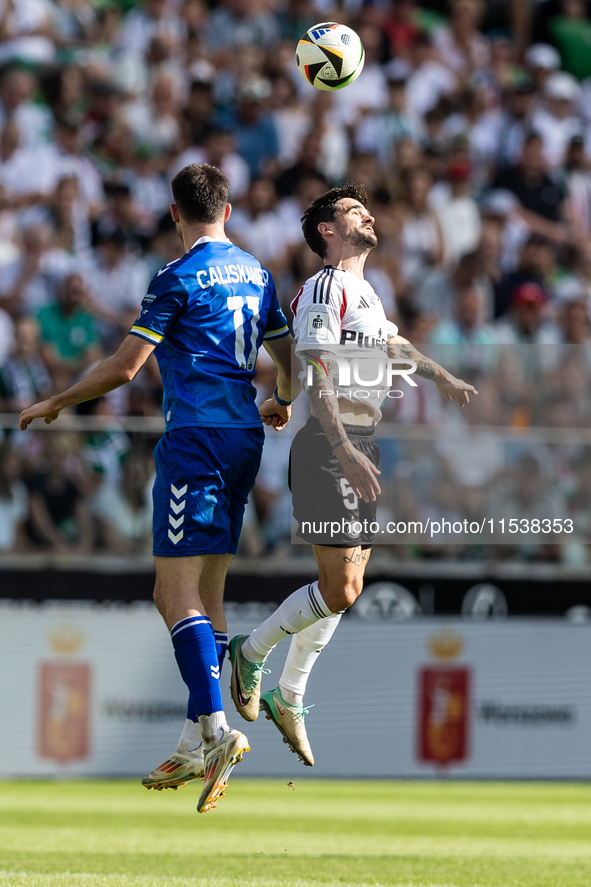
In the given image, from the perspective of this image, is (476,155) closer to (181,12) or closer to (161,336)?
(181,12)

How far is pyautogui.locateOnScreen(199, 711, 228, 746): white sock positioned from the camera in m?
6.18

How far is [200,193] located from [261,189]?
780 centimetres

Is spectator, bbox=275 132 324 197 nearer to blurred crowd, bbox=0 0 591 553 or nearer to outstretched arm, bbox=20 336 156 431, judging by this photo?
blurred crowd, bbox=0 0 591 553

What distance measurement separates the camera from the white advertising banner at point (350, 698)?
1223 centimetres

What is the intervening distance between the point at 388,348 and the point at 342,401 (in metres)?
0.42

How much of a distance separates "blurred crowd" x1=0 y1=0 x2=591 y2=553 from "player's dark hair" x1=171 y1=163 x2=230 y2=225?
4.78 meters

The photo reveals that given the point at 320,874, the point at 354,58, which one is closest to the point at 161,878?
the point at 320,874

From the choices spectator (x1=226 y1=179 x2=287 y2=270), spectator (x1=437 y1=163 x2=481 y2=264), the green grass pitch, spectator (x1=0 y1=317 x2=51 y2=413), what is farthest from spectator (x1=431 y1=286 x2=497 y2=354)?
the green grass pitch

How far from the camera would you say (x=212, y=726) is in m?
6.21

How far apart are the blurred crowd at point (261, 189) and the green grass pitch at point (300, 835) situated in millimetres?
2337

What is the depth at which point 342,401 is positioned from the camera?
691 centimetres

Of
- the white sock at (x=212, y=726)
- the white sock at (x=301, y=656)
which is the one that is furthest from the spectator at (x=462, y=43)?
the white sock at (x=212, y=726)

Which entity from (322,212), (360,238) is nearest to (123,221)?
(322,212)

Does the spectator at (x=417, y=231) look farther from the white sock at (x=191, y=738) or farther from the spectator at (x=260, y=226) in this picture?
the white sock at (x=191, y=738)
